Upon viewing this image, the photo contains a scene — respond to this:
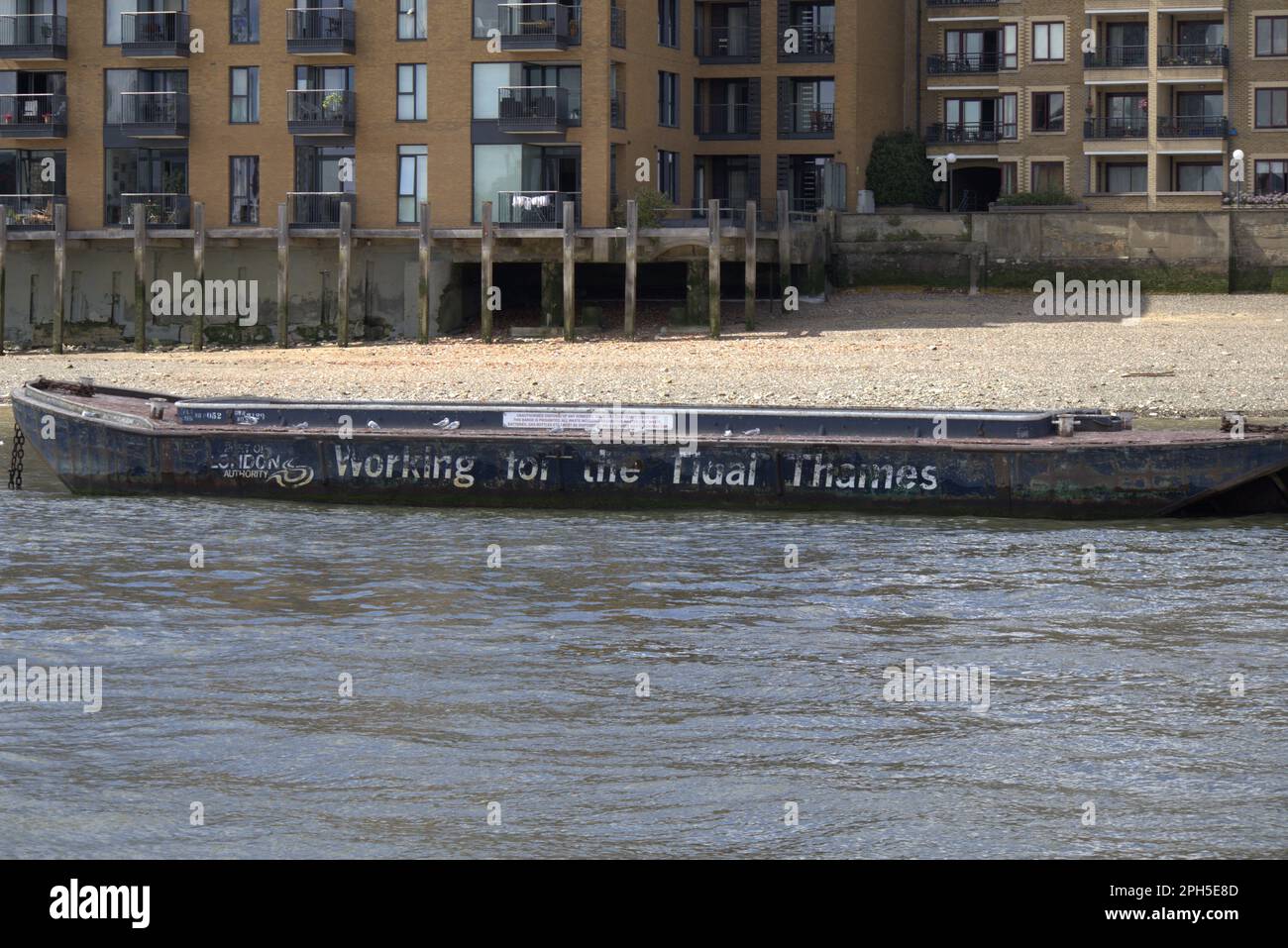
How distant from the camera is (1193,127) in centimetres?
6694

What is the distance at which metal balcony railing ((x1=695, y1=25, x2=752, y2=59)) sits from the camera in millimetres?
61625

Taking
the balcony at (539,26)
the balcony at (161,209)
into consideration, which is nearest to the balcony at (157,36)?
the balcony at (161,209)

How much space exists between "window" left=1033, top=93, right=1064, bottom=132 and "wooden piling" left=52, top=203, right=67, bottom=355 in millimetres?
34649

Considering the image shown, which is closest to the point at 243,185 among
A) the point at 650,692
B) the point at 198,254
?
the point at 198,254

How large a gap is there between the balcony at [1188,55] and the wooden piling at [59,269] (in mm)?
→ 37349

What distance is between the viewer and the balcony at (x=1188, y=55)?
2621 inches

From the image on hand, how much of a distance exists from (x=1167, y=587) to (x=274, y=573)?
9.34 m

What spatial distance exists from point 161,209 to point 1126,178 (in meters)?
33.6

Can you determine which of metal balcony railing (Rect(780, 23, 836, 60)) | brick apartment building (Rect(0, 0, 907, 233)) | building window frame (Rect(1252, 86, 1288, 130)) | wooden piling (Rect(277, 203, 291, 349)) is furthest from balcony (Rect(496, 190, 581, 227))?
building window frame (Rect(1252, 86, 1288, 130))

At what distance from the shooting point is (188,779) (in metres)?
12.9

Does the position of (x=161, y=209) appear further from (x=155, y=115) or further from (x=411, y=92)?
(x=411, y=92)

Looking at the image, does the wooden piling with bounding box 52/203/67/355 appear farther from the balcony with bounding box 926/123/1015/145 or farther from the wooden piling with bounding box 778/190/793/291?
the balcony with bounding box 926/123/1015/145
